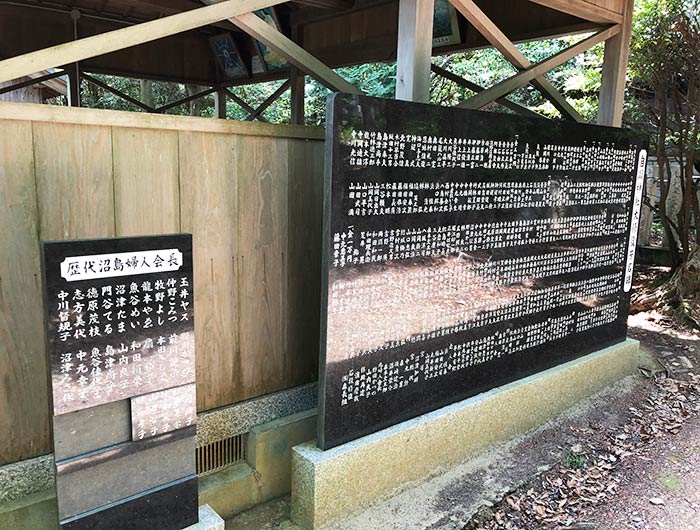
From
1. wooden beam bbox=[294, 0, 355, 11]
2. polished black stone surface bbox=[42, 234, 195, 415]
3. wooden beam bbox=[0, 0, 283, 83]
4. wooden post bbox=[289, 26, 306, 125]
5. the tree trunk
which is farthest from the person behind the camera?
wooden post bbox=[289, 26, 306, 125]

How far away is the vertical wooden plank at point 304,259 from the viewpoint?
3.34 metres

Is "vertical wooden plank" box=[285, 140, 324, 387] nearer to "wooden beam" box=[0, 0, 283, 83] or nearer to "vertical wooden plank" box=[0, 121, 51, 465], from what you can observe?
"wooden beam" box=[0, 0, 283, 83]

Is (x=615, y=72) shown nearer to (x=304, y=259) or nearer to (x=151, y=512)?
(x=304, y=259)

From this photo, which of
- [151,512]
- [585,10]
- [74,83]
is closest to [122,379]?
[151,512]

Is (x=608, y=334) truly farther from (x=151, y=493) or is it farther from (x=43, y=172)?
(x=43, y=172)

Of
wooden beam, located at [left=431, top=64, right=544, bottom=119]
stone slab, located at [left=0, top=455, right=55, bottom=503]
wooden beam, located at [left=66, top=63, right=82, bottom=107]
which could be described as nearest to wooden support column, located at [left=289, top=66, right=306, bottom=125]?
wooden beam, located at [left=431, top=64, right=544, bottom=119]

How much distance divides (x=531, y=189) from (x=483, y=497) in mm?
2277

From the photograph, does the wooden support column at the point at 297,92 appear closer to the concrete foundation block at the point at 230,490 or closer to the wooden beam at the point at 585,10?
the wooden beam at the point at 585,10

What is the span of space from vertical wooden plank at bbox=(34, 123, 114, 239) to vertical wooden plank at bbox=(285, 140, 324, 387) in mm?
1102

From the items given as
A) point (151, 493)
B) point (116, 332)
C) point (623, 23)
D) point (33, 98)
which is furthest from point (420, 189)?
point (33, 98)

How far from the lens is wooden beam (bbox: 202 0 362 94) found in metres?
2.93

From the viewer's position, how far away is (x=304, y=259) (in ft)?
11.4

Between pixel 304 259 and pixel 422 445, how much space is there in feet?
4.89

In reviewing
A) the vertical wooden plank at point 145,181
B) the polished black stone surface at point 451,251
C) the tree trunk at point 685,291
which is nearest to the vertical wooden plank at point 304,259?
the polished black stone surface at point 451,251
